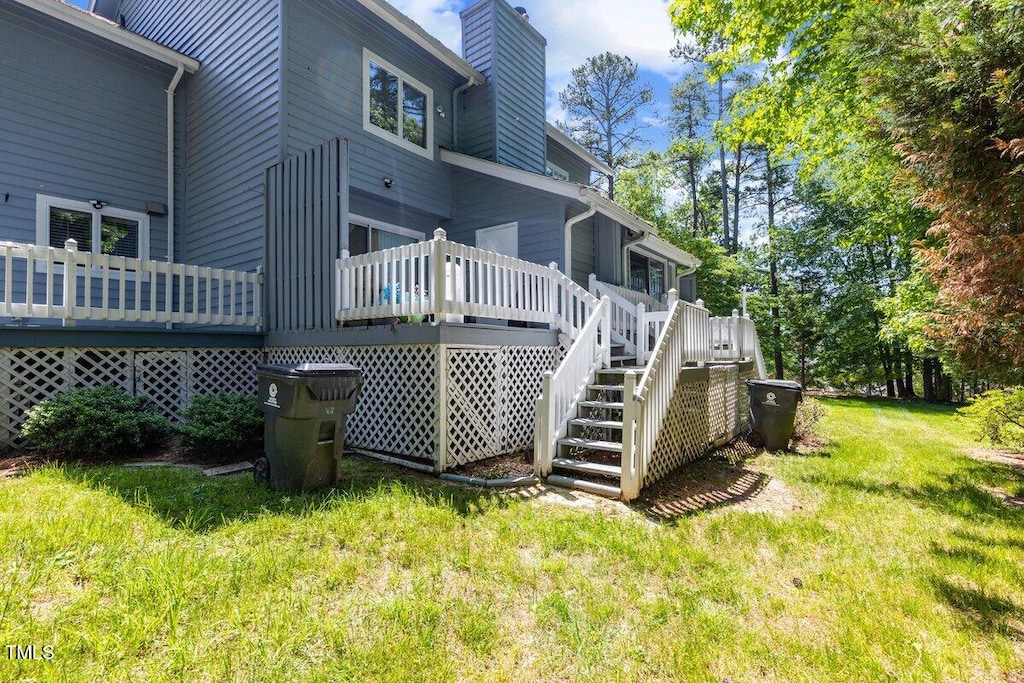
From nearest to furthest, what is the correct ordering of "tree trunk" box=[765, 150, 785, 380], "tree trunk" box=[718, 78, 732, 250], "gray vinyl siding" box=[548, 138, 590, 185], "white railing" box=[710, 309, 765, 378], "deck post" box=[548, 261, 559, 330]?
1. "deck post" box=[548, 261, 559, 330]
2. "white railing" box=[710, 309, 765, 378]
3. "gray vinyl siding" box=[548, 138, 590, 185]
4. "tree trunk" box=[765, 150, 785, 380]
5. "tree trunk" box=[718, 78, 732, 250]

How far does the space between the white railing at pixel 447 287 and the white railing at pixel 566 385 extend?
1.82 ft

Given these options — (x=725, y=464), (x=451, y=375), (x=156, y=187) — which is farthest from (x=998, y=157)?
(x=156, y=187)

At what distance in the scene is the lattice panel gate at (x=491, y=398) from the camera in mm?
5551

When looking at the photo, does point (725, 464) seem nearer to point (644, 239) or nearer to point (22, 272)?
point (644, 239)

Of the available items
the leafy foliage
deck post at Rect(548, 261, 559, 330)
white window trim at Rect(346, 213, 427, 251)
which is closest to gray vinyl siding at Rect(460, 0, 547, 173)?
white window trim at Rect(346, 213, 427, 251)

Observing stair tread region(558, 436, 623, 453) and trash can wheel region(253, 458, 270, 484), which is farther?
stair tread region(558, 436, 623, 453)

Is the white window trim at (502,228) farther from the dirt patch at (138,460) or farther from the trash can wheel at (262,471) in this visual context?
the trash can wheel at (262,471)

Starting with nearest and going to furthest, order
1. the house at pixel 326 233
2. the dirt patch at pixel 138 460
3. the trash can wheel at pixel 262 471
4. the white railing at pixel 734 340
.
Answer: the trash can wheel at pixel 262 471 → the dirt patch at pixel 138 460 → the house at pixel 326 233 → the white railing at pixel 734 340

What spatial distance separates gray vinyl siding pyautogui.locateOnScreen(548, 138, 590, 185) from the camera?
1368 centimetres

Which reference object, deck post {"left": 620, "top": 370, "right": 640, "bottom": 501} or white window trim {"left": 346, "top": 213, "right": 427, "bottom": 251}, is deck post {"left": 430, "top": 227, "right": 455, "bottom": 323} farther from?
white window trim {"left": 346, "top": 213, "right": 427, "bottom": 251}

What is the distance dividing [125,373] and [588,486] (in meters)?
5.83

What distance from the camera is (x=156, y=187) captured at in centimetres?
896

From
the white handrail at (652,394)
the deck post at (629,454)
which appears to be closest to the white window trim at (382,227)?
the white handrail at (652,394)

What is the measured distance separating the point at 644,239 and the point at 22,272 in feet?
37.0
